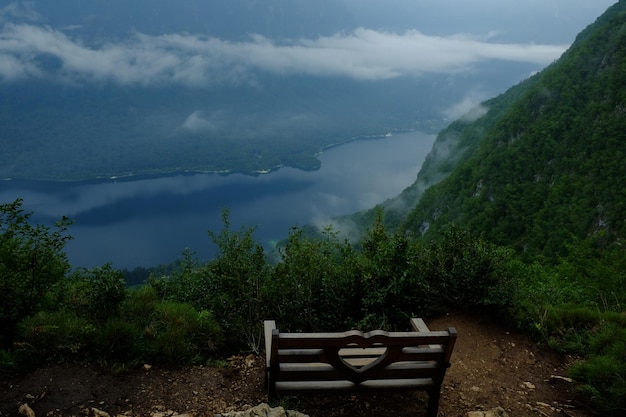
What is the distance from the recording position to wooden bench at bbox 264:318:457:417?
426 centimetres

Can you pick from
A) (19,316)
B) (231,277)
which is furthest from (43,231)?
(231,277)

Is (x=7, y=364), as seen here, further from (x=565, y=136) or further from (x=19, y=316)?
(x=565, y=136)

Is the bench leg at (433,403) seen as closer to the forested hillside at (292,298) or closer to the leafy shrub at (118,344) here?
the forested hillside at (292,298)

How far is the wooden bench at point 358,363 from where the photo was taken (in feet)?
14.0

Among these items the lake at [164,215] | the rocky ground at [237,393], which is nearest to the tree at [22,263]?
the rocky ground at [237,393]

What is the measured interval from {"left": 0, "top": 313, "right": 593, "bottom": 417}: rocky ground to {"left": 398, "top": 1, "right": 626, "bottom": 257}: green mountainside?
1518 inches

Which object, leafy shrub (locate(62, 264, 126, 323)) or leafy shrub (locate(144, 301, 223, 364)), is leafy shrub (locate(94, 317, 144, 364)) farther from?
leafy shrub (locate(62, 264, 126, 323))

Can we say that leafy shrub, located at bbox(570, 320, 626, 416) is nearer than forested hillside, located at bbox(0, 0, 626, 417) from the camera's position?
Yes

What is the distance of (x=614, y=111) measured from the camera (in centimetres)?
6388

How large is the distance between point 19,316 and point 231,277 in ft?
9.13

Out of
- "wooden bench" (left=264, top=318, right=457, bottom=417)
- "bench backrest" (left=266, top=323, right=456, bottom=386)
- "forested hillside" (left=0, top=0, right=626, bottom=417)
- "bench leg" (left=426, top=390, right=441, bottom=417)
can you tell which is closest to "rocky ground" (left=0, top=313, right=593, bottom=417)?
"bench leg" (left=426, top=390, right=441, bottom=417)

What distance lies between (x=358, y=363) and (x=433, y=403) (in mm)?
860

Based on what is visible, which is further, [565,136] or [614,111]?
[565,136]

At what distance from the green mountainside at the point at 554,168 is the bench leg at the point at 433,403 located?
1565 inches
